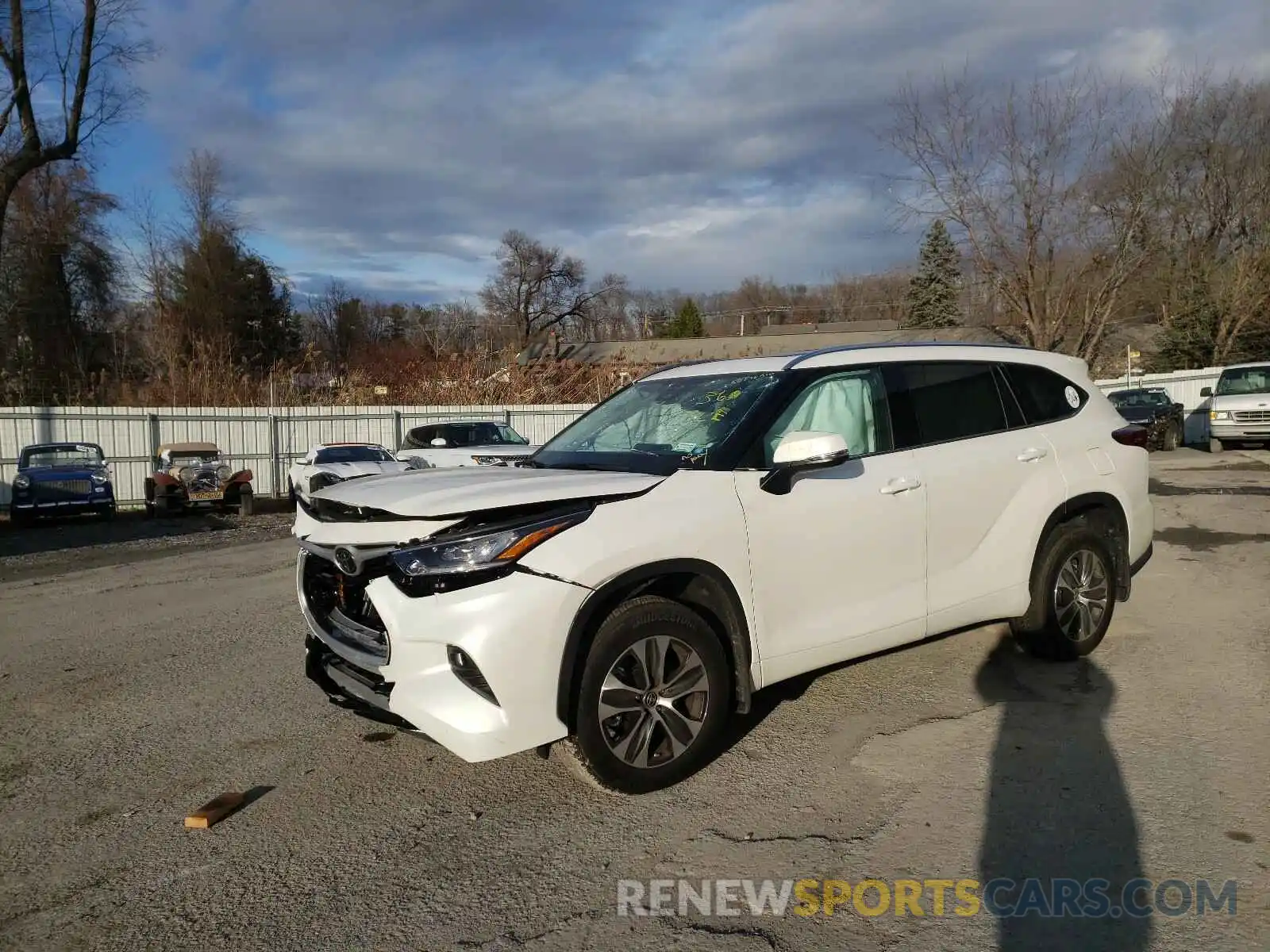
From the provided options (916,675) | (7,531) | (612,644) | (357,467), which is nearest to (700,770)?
(612,644)

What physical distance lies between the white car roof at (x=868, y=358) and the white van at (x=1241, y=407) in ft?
59.9

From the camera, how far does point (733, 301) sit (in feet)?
297

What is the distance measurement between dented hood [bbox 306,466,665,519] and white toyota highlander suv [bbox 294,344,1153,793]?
14 mm

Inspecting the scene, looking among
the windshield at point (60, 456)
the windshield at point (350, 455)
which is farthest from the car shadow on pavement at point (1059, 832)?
the windshield at point (60, 456)

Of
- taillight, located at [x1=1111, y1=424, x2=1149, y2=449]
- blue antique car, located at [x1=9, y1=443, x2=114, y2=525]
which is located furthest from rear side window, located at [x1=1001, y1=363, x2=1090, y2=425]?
blue antique car, located at [x1=9, y1=443, x2=114, y2=525]

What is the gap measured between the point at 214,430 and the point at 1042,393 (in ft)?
67.4

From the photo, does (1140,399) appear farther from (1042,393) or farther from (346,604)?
(346,604)

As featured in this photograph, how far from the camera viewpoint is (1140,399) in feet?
80.9

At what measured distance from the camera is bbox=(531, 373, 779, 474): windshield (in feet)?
13.6

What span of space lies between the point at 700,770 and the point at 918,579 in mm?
1456

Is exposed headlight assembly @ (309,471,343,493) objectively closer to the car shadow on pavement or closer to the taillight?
the taillight

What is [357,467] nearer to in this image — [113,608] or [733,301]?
[113,608]

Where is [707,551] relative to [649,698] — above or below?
above

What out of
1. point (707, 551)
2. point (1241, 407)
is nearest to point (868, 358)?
point (707, 551)
